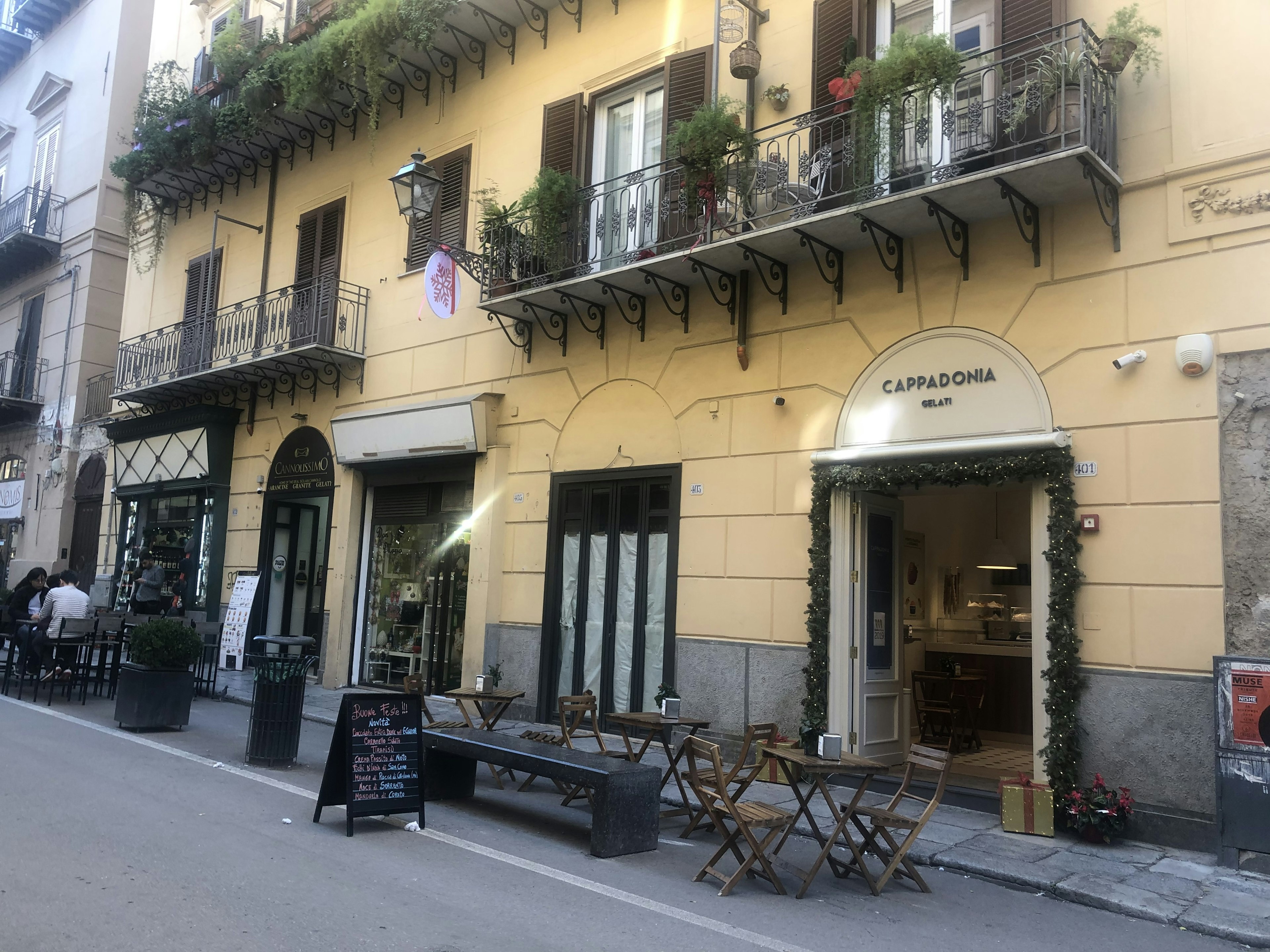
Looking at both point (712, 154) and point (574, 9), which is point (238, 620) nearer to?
point (574, 9)

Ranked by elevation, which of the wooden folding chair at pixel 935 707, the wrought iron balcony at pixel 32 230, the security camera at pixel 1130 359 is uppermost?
the wrought iron balcony at pixel 32 230

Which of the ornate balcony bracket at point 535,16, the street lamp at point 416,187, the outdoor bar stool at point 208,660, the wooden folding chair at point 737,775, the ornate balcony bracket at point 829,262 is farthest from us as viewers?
the outdoor bar stool at point 208,660

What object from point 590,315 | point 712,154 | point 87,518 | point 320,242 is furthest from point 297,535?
point 712,154

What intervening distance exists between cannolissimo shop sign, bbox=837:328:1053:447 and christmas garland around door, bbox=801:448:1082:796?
33 cm

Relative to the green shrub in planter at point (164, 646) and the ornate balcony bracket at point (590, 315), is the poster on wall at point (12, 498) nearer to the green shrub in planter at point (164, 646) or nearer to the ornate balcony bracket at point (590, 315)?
the green shrub in planter at point (164, 646)

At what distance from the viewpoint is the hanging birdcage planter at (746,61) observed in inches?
391

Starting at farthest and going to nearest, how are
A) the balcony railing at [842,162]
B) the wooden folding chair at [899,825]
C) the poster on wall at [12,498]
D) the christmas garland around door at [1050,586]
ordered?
the poster on wall at [12,498] → the balcony railing at [842,162] → the christmas garland around door at [1050,586] → the wooden folding chair at [899,825]

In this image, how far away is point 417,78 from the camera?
46.8 ft

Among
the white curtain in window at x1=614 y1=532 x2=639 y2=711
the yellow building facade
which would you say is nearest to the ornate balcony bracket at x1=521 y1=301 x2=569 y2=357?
the yellow building facade

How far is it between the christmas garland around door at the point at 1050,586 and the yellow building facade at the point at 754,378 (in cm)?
13

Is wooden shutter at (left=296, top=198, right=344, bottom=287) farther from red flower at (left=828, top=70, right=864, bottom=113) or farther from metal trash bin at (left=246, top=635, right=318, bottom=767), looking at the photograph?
red flower at (left=828, top=70, right=864, bottom=113)

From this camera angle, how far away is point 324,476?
1484 cm

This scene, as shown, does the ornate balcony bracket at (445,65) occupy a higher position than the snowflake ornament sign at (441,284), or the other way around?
the ornate balcony bracket at (445,65)

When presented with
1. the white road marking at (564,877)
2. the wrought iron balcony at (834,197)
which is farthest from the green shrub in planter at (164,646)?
the wrought iron balcony at (834,197)
